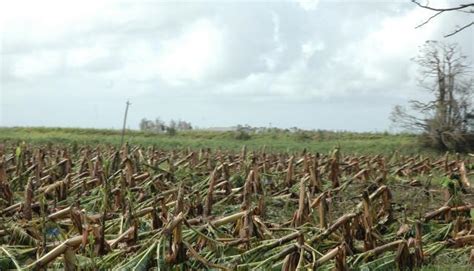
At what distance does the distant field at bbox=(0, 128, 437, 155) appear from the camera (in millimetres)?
33312

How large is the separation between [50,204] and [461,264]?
218 inches

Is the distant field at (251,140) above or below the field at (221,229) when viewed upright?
above

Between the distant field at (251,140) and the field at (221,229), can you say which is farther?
the distant field at (251,140)

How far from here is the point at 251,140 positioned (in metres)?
40.7

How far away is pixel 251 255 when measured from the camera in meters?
6.01

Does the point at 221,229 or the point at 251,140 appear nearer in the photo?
the point at 221,229

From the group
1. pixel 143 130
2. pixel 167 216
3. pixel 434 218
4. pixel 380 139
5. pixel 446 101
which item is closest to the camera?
pixel 167 216

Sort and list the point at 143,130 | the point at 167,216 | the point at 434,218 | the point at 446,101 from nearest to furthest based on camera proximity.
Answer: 1. the point at 167,216
2. the point at 434,218
3. the point at 446,101
4. the point at 143,130

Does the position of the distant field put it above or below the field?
above

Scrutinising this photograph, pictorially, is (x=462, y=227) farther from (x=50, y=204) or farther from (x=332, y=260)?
(x=50, y=204)

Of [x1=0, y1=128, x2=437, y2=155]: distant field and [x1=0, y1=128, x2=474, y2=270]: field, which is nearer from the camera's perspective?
[x1=0, y1=128, x2=474, y2=270]: field

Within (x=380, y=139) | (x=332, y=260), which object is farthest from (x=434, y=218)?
(x=380, y=139)

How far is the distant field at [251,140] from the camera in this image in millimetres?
33312

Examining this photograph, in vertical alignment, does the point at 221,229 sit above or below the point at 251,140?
below
